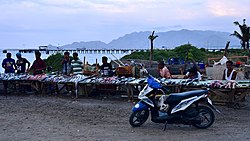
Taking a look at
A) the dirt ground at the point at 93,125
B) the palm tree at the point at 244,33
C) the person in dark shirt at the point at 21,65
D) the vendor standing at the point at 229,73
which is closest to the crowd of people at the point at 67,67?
the person in dark shirt at the point at 21,65

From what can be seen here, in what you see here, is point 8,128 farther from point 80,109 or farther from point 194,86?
point 194,86

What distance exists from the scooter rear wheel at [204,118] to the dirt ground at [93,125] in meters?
0.14

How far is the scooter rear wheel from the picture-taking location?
8.27 m

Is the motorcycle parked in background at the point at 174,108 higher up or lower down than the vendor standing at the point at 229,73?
lower down

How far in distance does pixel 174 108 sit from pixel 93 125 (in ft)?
6.05

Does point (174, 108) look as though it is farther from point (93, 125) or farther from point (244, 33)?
point (244, 33)

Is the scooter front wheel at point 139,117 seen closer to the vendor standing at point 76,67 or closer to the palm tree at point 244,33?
the vendor standing at point 76,67

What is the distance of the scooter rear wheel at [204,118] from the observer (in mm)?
8273

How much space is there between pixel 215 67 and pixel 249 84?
297 cm

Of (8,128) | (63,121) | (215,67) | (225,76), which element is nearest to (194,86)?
(225,76)

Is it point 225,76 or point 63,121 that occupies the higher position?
point 225,76

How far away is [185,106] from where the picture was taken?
823cm

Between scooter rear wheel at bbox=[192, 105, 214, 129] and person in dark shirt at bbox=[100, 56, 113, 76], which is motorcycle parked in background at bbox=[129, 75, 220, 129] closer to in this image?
scooter rear wheel at bbox=[192, 105, 214, 129]

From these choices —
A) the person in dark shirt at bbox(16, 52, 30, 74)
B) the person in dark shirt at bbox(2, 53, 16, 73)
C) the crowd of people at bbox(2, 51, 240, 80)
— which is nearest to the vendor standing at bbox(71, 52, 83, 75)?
the crowd of people at bbox(2, 51, 240, 80)
